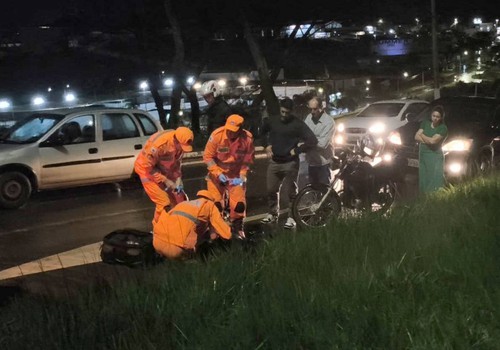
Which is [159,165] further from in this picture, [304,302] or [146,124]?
[146,124]

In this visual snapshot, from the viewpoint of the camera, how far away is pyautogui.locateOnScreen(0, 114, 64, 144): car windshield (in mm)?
12195

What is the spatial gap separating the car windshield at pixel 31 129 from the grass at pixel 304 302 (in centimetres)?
684

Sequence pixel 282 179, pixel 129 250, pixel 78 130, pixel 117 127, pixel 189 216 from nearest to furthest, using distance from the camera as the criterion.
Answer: pixel 189 216
pixel 129 250
pixel 282 179
pixel 78 130
pixel 117 127

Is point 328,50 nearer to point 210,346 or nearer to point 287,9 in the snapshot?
point 287,9

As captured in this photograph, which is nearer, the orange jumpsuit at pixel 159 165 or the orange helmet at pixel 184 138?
the orange helmet at pixel 184 138

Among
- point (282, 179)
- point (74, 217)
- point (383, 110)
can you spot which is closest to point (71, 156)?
point (74, 217)

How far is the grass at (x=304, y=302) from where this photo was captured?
14.0 feet

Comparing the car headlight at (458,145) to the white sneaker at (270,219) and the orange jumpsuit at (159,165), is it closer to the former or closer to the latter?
the white sneaker at (270,219)

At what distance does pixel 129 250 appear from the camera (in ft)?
22.5

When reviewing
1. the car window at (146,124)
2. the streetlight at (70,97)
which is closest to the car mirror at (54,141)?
the car window at (146,124)

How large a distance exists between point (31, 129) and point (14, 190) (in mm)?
1284

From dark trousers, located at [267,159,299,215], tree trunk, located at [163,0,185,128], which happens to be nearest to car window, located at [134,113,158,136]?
dark trousers, located at [267,159,299,215]

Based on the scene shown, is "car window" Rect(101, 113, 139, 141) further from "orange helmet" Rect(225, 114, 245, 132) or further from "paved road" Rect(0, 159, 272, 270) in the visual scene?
"orange helmet" Rect(225, 114, 245, 132)

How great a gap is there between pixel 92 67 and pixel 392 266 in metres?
38.8
